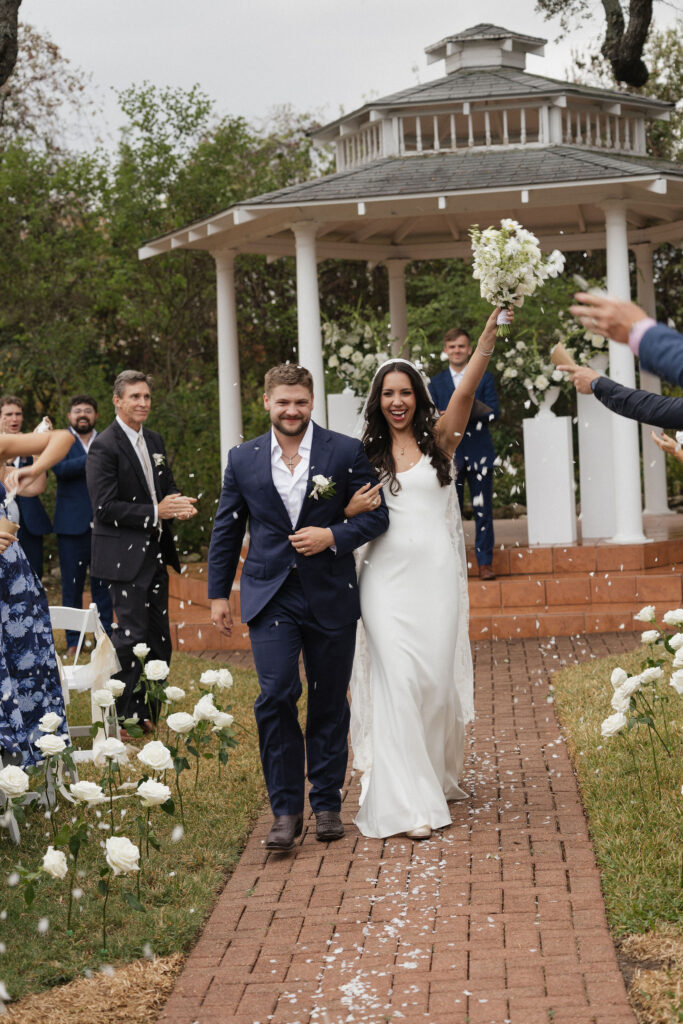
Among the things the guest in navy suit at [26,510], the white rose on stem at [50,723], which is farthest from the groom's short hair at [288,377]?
the guest in navy suit at [26,510]

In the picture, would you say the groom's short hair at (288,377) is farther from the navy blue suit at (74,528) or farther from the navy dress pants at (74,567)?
the navy dress pants at (74,567)

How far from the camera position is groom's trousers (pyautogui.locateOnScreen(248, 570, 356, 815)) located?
19.8 feet

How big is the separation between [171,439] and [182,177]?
12.0 feet

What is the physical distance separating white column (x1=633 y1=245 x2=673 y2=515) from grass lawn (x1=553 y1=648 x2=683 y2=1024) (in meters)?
7.94

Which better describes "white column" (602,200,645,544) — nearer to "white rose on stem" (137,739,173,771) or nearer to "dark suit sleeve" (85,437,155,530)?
"dark suit sleeve" (85,437,155,530)

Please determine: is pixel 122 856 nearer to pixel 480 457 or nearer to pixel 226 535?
pixel 226 535

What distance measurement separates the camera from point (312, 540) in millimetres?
5930

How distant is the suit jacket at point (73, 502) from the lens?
1112cm

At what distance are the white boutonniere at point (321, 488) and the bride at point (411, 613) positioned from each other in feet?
0.49

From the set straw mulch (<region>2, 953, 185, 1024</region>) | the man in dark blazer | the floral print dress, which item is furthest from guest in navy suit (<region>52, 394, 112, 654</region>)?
straw mulch (<region>2, 953, 185, 1024</region>)

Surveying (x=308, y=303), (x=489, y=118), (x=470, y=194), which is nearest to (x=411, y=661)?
(x=470, y=194)

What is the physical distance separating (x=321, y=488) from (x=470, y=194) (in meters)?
6.89

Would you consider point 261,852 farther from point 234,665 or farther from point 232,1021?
point 234,665

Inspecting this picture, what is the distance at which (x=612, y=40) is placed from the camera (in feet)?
58.1
